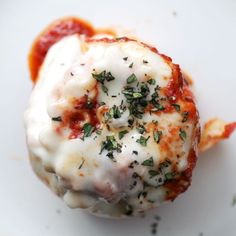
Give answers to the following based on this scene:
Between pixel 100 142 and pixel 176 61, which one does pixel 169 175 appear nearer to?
pixel 100 142

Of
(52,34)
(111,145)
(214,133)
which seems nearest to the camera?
(111,145)

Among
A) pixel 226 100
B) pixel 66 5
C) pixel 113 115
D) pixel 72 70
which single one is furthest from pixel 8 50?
pixel 226 100

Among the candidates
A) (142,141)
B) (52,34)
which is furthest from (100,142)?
(52,34)

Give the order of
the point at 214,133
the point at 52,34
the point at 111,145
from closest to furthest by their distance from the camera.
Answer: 1. the point at 111,145
2. the point at 214,133
3. the point at 52,34

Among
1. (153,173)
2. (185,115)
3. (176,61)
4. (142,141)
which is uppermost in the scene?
(176,61)

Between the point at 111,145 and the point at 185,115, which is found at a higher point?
the point at 185,115

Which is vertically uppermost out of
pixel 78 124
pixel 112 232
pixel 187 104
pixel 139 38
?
pixel 139 38

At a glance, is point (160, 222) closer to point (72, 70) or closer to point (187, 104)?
point (187, 104)

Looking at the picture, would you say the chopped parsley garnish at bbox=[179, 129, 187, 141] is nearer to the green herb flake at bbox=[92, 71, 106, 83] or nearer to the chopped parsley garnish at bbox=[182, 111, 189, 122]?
the chopped parsley garnish at bbox=[182, 111, 189, 122]
